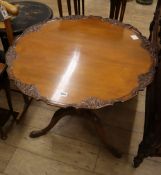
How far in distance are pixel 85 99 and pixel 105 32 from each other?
593 mm

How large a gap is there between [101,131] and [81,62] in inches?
18.4

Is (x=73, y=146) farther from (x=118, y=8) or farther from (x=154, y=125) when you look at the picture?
(x=118, y=8)

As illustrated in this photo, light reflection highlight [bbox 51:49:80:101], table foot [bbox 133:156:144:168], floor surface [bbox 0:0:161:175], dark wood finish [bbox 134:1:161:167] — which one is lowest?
floor surface [bbox 0:0:161:175]

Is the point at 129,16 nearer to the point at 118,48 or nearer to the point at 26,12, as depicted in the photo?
the point at 26,12

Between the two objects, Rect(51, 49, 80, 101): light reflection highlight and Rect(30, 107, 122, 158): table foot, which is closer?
Rect(51, 49, 80, 101): light reflection highlight

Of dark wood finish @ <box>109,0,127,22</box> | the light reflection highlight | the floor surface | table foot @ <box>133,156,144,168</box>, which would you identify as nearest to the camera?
the light reflection highlight

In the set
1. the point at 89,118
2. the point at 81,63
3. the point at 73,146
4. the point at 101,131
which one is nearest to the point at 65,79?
the point at 81,63

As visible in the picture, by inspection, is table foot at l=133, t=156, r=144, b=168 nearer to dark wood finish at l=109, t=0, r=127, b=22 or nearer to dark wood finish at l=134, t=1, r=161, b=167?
dark wood finish at l=134, t=1, r=161, b=167

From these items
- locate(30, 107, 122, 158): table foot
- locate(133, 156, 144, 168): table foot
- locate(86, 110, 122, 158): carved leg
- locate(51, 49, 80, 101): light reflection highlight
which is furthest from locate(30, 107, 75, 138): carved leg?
locate(133, 156, 144, 168): table foot

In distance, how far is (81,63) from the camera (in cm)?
123

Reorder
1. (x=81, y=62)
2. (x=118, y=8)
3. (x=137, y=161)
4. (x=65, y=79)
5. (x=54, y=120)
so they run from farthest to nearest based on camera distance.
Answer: (x=118, y=8) → (x=54, y=120) → (x=137, y=161) → (x=81, y=62) → (x=65, y=79)

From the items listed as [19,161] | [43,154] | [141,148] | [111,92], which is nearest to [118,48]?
[111,92]

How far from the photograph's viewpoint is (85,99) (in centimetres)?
104

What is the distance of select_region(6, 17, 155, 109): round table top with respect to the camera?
3.48 ft
